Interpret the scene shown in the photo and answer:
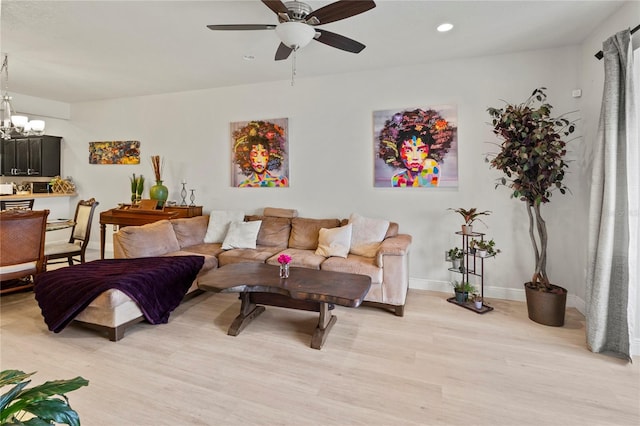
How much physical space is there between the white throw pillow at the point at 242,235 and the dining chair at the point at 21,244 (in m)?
1.88

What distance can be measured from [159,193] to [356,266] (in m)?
3.44

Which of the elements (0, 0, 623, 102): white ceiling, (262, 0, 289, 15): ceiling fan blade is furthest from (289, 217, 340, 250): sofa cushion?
(262, 0, 289, 15): ceiling fan blade

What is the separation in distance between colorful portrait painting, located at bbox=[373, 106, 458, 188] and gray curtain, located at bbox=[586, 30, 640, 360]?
4.85 ft

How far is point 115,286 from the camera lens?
2.69 metres

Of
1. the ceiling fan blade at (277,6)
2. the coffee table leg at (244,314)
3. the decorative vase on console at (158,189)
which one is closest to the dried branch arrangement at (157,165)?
the decorative vase on console at (158,189)

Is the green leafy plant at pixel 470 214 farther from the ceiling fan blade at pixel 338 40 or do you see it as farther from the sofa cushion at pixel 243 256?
the sofa cushion at pixel 243 256

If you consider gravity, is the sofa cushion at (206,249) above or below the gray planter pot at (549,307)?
above

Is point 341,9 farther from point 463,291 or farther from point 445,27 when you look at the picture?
point 463,291

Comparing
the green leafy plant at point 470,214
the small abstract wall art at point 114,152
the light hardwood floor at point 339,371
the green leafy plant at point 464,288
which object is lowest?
the light hardwood floor at point 339,371

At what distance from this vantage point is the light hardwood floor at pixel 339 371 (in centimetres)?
186

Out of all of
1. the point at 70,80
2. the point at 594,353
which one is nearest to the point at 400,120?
the point at 594,353

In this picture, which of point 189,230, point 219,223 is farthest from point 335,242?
point 189,230

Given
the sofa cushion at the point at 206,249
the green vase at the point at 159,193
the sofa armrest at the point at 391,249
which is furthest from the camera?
the green vase at the point at 159,193

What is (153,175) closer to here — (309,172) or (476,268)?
(309,172)
